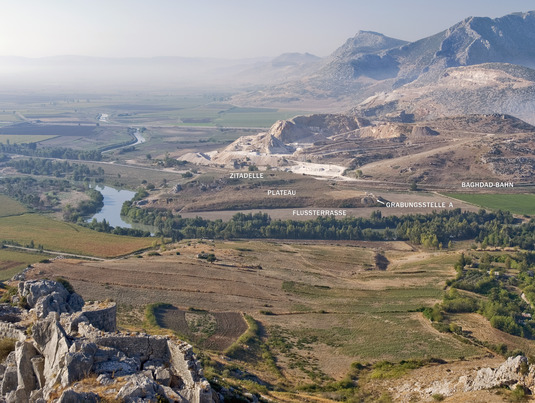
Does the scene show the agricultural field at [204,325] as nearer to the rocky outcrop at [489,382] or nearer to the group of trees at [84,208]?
the rocky outcrop at [489,382]

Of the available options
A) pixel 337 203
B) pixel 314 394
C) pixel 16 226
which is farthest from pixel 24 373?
pixel 337 203

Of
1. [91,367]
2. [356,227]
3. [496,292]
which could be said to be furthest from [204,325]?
[356,227]

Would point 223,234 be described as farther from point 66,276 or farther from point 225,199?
point 66,276

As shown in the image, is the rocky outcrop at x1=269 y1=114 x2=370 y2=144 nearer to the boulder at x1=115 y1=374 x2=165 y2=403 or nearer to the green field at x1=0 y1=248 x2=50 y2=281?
the green field at x1=0 y1=248 x2=50 y2=281

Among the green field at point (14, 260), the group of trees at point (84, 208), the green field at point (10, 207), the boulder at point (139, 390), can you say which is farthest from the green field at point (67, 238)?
the boulder at point (139, 390)

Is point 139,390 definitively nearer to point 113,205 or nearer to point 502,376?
point 502,376

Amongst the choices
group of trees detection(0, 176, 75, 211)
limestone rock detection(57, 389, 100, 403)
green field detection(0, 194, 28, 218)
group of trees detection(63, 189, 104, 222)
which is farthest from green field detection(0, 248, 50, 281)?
limestone rock detection(57, 389, 100, 403)
